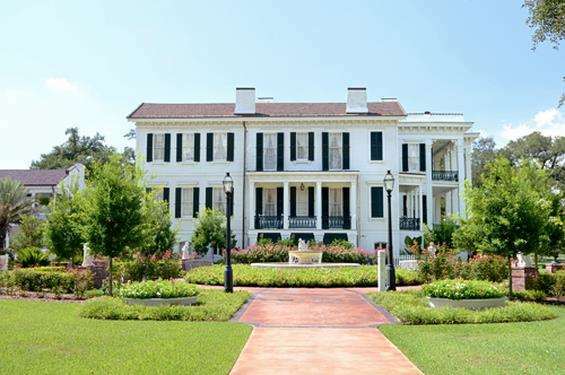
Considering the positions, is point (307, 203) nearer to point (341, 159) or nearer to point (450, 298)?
point (341, 159)

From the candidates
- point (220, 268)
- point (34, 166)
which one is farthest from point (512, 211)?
point (34, 166)

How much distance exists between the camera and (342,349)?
10.4 metres

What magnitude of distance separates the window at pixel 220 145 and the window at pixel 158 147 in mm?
3638

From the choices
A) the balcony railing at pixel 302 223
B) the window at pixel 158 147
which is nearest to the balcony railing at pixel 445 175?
the balcony railing at pixel 302 223

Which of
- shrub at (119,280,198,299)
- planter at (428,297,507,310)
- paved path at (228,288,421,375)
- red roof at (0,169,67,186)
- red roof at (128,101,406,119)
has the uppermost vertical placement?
red roof at (128,101,406,119)

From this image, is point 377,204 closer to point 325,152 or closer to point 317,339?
point 325,152

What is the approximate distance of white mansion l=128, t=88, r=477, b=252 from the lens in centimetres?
3678

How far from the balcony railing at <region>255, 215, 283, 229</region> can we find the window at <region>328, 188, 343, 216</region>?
3.57 m

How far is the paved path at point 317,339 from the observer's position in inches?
349

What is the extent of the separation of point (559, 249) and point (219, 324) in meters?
19.0

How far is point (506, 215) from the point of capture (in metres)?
18.7

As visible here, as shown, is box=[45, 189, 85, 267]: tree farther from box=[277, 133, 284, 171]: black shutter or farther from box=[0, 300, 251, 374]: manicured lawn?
box=[277, 133, 284, 171]: black shutter

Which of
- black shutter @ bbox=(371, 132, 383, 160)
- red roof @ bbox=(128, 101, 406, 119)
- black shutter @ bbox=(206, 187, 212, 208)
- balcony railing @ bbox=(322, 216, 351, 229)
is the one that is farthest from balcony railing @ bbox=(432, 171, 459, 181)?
black shutter @ bbox=(206, 187, 212, 208)

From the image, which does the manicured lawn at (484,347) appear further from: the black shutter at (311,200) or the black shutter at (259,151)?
the black shutter at (259,151)
